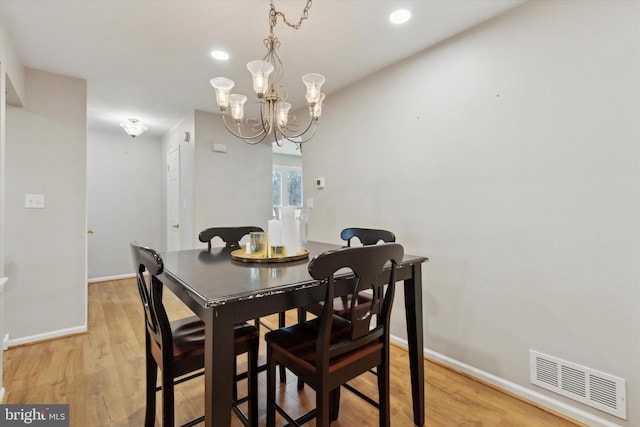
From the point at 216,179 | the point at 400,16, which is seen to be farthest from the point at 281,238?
the point at 216,179

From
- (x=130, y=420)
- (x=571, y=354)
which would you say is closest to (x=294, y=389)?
(x=130, y=420)

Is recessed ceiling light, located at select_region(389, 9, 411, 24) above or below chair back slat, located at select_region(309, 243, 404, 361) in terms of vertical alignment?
above

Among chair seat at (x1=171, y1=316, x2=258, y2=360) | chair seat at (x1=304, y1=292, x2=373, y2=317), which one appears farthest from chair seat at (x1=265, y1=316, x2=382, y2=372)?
chair seat at (x1=304, y1=292, x2=373, y2=317)

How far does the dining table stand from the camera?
969 mm

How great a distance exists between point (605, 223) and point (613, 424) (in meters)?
1.00

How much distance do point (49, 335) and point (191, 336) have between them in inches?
87.8

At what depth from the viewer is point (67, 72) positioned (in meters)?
2.62

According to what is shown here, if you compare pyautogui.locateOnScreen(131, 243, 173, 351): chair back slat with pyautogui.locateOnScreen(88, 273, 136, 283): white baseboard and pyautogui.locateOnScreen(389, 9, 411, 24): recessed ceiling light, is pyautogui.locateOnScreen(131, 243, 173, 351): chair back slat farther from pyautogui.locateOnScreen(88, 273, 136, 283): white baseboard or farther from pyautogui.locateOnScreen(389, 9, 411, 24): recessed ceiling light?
pyautogui.locateOnScreen(88, 273, 136, 283): white baseboard

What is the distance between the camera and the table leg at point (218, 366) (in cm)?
96

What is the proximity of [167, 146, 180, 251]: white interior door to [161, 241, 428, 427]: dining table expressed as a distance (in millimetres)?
2968

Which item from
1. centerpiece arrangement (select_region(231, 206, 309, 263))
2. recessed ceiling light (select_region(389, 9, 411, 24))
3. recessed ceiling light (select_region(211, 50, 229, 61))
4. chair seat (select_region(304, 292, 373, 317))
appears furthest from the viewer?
recessed ceiling light (select_region(211, 50, 229, 61))

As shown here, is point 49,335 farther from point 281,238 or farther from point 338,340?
point 338,340

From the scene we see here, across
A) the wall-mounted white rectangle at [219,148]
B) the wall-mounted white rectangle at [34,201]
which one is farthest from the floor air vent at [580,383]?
the wall-mounted white rectangle at [34,201]

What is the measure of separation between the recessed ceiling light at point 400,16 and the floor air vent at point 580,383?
2183 millimetres
